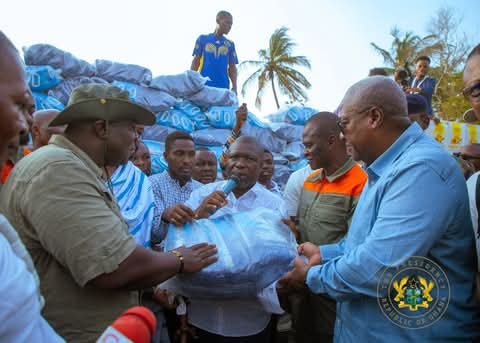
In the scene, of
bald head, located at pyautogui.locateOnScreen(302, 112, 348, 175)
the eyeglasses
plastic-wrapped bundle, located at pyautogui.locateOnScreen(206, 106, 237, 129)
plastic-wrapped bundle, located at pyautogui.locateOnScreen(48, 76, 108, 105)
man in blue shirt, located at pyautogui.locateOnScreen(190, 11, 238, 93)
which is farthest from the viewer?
man in blue shirt, located at pyautogui.locateOnScreen(190, 11, 238, 93)

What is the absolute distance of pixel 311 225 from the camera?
79.0 inches

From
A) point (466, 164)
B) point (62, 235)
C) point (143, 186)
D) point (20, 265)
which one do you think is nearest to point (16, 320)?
point (20, 265)

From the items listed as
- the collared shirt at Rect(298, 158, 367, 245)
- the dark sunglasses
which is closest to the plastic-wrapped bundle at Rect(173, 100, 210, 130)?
the collared shirt at Rect(298, 158, 367, 245)

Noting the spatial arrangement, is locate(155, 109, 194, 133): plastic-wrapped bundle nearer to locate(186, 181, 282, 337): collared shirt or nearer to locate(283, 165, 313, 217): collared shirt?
locate(283, 165, 313, 217): collared shirt

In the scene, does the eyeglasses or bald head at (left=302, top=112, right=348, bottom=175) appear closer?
the eyeglasses

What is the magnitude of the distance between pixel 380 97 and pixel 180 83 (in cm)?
402

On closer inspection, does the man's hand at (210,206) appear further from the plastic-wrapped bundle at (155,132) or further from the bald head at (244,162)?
the plastic-wrapped bundle at (155,132)

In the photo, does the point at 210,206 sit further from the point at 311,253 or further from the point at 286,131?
the point at 286,131

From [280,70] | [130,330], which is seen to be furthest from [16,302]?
[280,70]

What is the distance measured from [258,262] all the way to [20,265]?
98 cm

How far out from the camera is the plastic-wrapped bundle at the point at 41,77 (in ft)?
13.4

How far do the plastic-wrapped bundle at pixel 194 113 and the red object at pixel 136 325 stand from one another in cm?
489

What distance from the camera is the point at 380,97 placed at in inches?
53.6

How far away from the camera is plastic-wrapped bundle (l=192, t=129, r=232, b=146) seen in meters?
5.30
